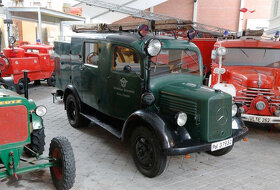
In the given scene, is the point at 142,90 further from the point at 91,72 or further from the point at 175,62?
the point at 91,72

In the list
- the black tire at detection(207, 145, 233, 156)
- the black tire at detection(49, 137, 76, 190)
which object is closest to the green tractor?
the black tire at detection(49, 137, 76, 190)

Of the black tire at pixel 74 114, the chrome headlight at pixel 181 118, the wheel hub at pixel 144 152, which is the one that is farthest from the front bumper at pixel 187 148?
the black tire at pixel 74 114

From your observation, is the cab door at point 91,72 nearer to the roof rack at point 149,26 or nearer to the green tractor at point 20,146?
the roof rack at point 149,26

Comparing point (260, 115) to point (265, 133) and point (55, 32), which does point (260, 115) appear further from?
point (55, 32)

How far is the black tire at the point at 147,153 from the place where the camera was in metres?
3.39

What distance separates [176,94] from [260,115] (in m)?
2.43

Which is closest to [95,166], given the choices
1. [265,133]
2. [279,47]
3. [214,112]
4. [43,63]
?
[214,112]

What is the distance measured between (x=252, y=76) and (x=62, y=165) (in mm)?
4075

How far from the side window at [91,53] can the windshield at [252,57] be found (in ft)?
9.97

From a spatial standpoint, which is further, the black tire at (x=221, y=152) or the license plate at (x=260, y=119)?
the license plate at (x=260, y=119)

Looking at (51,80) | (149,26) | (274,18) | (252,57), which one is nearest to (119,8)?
(51,80)

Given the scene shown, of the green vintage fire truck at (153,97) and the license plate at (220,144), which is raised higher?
the green vintage fire truck at (153,97)

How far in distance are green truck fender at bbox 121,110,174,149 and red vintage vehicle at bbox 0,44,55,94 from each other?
5.52 metres

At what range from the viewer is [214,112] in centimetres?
343
